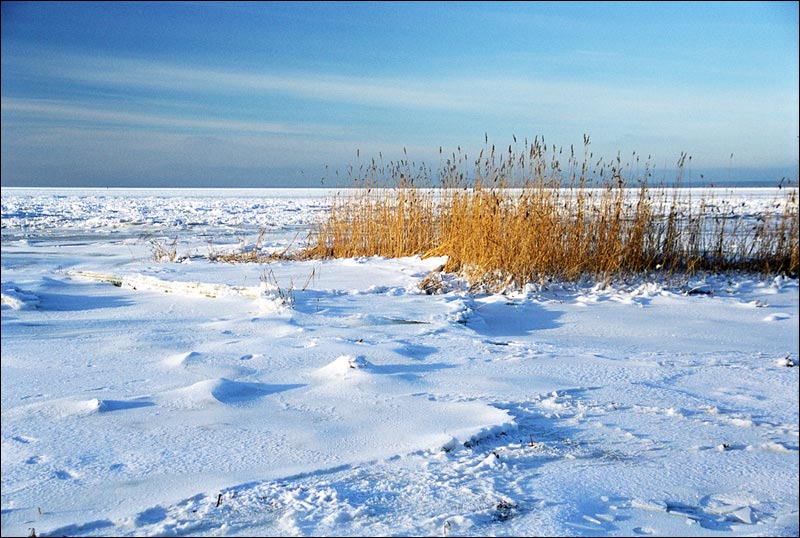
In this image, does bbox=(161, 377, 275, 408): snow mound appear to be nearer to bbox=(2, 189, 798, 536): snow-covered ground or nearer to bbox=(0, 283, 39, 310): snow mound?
bbox=(2, 189, 798, 536): snow-covered ground

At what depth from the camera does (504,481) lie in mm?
1693

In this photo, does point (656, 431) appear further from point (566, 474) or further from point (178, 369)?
point (178, 369)

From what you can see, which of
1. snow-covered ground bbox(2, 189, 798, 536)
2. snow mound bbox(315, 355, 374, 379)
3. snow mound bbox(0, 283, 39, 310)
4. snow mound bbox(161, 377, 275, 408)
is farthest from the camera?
snow mound bbox(0, 283, 39, 310)

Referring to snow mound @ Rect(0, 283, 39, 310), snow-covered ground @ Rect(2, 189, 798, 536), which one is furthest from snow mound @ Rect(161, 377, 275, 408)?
snow mound @ Rect(0, 283, 39, 310)

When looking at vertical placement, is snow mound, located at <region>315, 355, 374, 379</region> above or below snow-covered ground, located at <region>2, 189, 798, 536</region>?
above

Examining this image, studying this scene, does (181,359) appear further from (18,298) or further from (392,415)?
(18,298)

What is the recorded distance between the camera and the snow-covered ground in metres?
1.52

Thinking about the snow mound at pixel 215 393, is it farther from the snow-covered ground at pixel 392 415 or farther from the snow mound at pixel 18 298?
the snow mound at pixel 18 298

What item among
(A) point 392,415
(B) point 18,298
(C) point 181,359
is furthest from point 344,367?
(B) point 18,298

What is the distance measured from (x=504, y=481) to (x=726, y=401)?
3.65 ft

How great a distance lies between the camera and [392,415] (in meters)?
2.12

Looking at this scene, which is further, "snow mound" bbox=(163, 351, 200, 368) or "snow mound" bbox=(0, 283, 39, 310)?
"snow mound" bbox=(0, 283, 39, 310)

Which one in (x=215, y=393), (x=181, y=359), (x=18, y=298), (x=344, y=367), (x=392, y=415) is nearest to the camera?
(x=392, y=415)

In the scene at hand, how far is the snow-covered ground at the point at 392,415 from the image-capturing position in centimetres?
152
